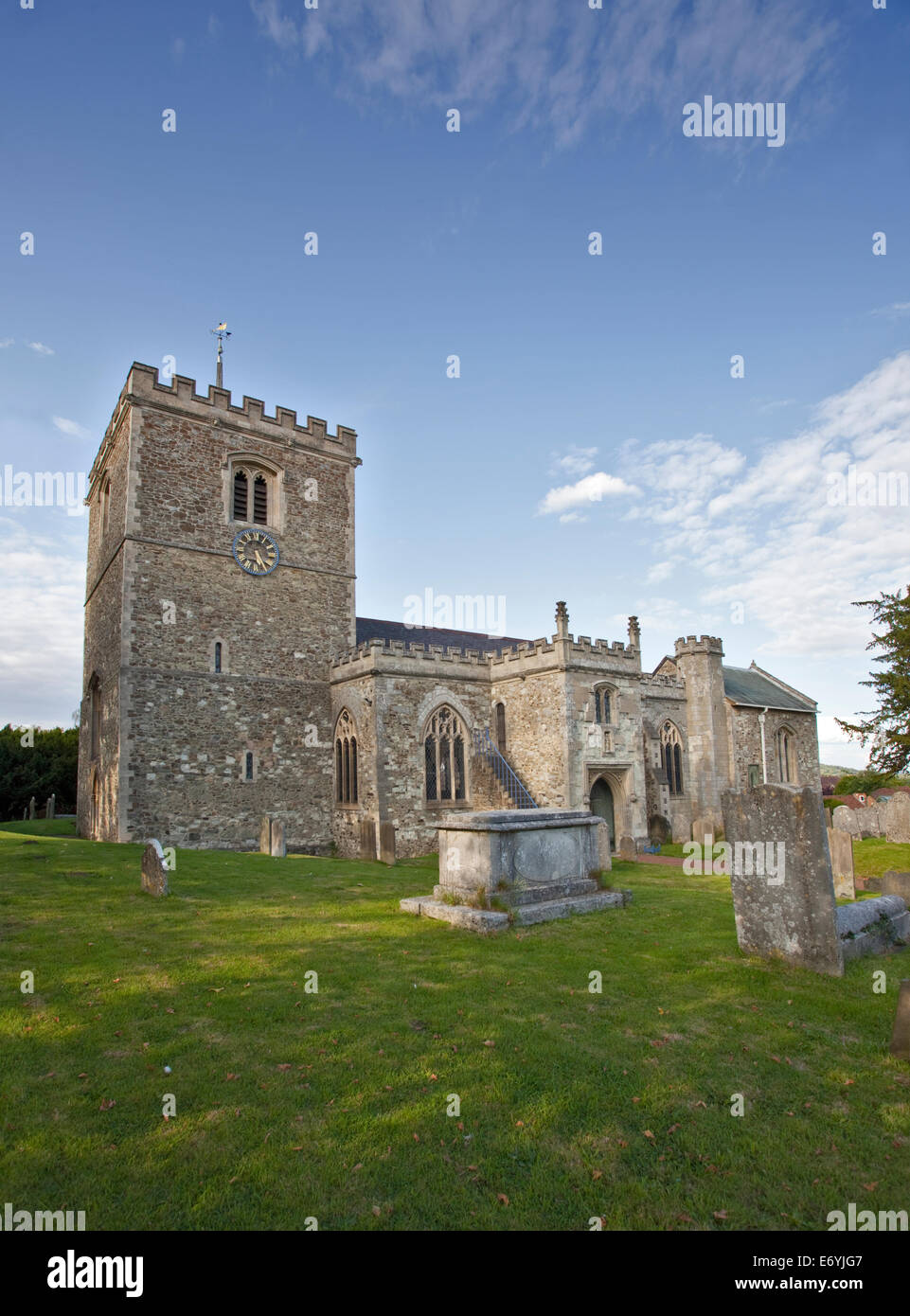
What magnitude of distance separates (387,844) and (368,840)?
4.18 feet

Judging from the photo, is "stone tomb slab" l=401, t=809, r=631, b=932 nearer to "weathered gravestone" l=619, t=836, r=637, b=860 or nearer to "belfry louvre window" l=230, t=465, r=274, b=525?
"weathered gravestone" l=619, t=836, r=637, b=860

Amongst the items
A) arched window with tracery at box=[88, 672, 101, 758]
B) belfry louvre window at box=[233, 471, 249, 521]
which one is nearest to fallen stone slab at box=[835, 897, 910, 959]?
belfry louvre window at box=[233, 471, 249, 521]

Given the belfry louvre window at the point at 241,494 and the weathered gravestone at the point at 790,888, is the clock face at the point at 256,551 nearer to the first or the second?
the belfry louvre window at the point at 241,494

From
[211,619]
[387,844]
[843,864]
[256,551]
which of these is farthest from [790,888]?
[256,551]

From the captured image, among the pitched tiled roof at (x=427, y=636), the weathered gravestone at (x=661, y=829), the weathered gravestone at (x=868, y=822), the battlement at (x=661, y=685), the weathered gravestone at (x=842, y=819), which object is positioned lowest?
the weathered gravestone at (x=661, y=829)

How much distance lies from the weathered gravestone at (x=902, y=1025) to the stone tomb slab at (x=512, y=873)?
4.54 meters

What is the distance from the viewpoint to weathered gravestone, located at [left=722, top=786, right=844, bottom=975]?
7.21 meters

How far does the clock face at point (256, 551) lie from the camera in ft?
70.5

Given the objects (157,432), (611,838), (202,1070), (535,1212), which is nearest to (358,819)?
(611,838)

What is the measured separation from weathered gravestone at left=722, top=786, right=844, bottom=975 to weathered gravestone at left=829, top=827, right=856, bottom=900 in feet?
17.8

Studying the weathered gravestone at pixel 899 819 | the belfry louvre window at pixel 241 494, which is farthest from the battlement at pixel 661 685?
the belfry louvre window at pixel 241 494

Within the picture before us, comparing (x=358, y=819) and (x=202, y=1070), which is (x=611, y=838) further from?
(x=202, y=1070)

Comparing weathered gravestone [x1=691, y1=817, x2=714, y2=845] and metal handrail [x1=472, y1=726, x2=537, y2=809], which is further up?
metal handrail [x1=472, y1=726, x2=537, y2=809]
